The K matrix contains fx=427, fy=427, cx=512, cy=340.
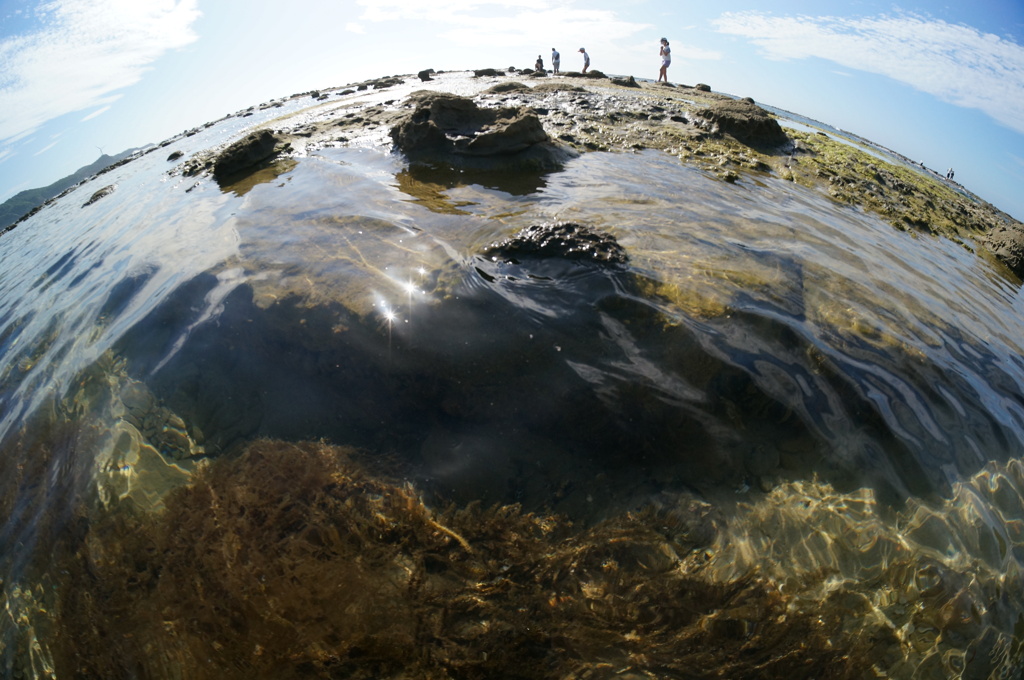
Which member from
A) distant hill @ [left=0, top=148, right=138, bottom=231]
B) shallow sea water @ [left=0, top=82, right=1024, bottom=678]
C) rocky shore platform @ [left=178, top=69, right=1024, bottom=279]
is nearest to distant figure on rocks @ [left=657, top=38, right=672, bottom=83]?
rocky shore platform @ [left=178, top=69, right=1024, bottom=279]

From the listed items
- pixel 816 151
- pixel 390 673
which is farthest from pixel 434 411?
pixel 816 151

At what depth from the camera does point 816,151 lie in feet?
34.3

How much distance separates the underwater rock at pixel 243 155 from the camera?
28.9 feet

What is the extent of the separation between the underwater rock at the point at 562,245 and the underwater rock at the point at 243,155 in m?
7.54

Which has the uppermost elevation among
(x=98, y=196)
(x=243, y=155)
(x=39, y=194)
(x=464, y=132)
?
(x=243, y=155)

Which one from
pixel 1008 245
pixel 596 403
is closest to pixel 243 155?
pixel 596 403

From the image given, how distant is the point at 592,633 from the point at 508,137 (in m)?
7.45

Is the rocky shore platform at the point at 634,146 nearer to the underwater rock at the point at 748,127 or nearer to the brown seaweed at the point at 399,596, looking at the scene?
the underwater rock at the point at 748,127

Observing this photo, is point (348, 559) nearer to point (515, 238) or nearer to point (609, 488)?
point (609, 488)

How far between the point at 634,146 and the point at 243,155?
825 centimetres

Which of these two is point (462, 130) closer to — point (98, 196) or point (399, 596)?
point (399, 596)

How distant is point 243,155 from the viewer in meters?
9.00

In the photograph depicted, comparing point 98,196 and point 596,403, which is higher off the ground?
point 98,196

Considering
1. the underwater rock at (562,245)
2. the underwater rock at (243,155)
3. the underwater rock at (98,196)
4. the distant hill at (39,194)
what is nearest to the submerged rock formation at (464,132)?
the underwater rock at (243,155)
